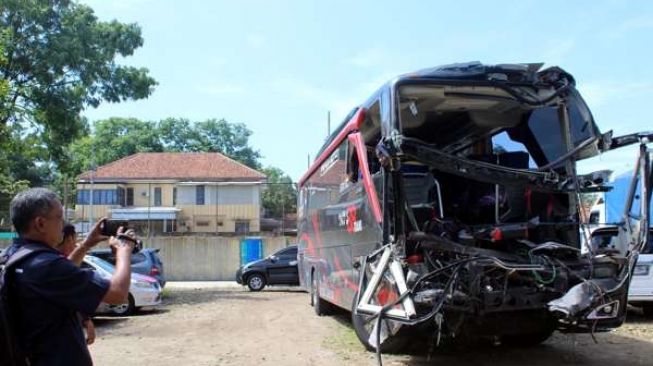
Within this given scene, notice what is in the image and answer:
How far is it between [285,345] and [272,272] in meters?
12.4

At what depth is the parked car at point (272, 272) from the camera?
21.8 meters

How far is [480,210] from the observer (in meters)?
8.42

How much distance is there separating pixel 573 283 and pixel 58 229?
5396 mm

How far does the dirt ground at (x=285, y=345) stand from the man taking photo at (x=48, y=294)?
210 inches

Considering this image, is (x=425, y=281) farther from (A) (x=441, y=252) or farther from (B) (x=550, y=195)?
(B) (x=550, y=195)

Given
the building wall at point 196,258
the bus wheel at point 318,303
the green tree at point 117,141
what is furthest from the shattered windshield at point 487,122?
the green tree at point 117,141

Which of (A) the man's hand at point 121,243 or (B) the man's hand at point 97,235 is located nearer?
(A) the man's hand at point 121,243

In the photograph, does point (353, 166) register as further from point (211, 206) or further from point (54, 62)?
point (211, 206)

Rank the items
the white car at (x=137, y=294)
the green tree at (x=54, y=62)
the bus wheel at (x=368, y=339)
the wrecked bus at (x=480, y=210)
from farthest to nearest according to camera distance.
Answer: the green tree at (x=54, y=62) < the white car at (x=137, y=294) < the bus wheel at (x=368, y=339) < the wrecked bus at (x=480, y=210)

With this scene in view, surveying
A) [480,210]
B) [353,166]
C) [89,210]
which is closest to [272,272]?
[353,166]

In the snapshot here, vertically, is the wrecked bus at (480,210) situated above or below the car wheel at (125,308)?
above

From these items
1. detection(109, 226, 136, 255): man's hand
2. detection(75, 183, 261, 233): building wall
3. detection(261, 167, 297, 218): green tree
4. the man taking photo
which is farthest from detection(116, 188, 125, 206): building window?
the man taking photo

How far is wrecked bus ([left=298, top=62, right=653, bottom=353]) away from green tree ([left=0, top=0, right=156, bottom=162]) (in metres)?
13.9

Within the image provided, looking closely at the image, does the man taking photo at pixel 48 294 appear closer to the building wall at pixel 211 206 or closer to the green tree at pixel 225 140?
the building wall at pixel 211 206
